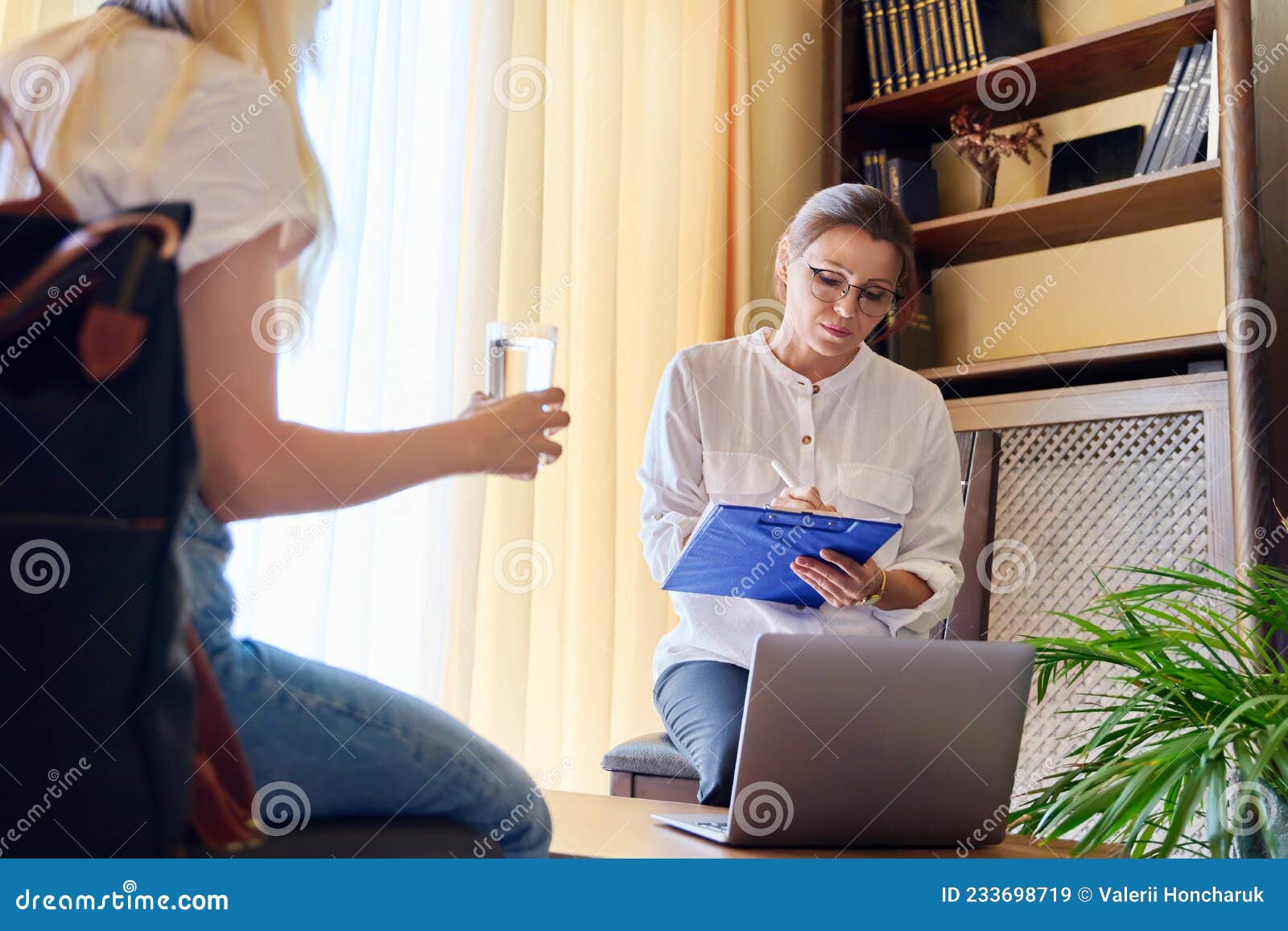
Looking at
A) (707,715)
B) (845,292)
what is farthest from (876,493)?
(707,715)

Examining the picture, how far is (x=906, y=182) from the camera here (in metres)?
2.91

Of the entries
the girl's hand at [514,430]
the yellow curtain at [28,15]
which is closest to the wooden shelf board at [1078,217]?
the yellow curtain at [28,15]

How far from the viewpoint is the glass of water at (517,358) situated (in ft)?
2.82

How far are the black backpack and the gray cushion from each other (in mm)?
1326

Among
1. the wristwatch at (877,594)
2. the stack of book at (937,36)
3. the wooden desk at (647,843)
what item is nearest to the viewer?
the wooden desk at (647,843)

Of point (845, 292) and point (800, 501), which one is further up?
point (845, 292)

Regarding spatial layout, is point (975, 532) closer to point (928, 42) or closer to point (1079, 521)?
point (1079, 521)

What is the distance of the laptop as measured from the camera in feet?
3.53

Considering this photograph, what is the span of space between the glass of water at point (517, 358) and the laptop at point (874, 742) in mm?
355

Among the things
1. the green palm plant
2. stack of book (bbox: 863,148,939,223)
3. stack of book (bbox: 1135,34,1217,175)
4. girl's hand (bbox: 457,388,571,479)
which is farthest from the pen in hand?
stack of book (bbox: 863,148,939,223)

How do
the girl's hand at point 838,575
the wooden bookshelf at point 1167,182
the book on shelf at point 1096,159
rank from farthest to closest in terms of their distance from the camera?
the book on shelf at point 1096,159 → the wooden bookshelf at point 1167,182 → the girl's hand at point 838,575

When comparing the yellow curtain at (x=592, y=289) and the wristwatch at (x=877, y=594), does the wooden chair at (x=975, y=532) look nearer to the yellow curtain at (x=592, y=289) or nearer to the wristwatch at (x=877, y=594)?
the yellow curtain at (x=592, y=289)

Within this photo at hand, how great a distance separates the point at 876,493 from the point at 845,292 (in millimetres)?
351

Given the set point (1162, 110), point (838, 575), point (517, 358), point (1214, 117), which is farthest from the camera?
point (1162, 110)
